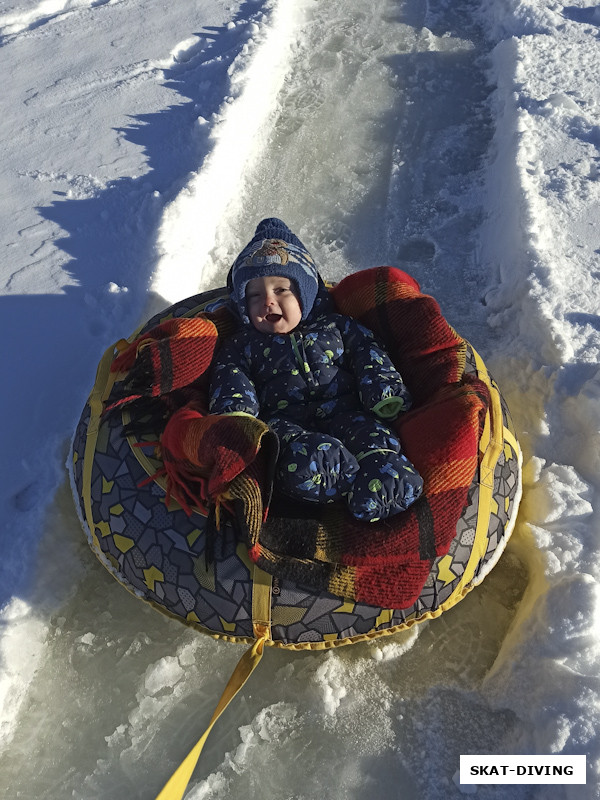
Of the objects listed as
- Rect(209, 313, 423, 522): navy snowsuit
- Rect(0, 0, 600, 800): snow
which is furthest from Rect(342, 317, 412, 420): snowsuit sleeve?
Rect(0, 0, 600, 800): snow

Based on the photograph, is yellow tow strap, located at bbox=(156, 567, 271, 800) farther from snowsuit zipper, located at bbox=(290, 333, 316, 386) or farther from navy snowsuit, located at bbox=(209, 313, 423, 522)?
snowsuit zipper, located at bbox=(290, 333, 316, 386)

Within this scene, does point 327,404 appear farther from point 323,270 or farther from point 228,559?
point 323,270

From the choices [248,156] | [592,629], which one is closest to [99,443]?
[592,629]

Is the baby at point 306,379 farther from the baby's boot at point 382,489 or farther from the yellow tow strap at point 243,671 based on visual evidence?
the yellow tow strap at point 243,671

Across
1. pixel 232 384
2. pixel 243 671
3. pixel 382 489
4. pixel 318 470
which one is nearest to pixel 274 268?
pixel 232 384

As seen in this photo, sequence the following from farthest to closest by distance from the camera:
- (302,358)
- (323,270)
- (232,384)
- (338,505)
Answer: (323,270) < (302,358) < (232,384) < (338,505)

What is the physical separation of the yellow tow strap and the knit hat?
103cm

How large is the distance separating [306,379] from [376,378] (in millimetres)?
248

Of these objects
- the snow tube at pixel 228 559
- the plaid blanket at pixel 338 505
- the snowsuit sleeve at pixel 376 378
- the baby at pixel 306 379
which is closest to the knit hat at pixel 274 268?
the baby at pixel 306 379

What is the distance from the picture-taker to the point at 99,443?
2418 mm

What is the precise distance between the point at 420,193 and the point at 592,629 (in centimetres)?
255

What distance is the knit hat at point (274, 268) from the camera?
2.64 m

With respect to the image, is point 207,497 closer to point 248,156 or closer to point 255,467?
point 255,467

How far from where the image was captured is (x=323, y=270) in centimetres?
366
